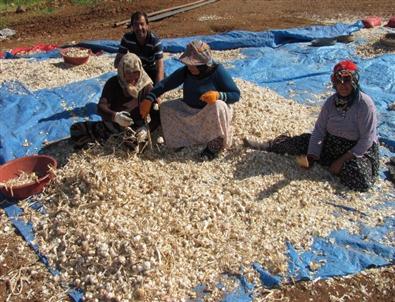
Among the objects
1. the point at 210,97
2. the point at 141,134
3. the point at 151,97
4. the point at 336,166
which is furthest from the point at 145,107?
the point at 336,166

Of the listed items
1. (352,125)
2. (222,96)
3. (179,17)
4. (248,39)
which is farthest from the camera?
(179,17)

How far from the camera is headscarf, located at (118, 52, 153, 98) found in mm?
4445

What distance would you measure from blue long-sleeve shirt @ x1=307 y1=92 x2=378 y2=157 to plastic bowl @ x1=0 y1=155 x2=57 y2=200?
2.32 m

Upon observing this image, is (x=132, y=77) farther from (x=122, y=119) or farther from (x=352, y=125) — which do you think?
(x=352, y=125)

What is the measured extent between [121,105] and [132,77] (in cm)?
32

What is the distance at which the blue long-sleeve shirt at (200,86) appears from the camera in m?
4.40

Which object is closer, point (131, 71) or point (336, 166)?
point (336, 166)

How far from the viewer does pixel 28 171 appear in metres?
4.37

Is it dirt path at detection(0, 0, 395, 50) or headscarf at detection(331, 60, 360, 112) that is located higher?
headscarf at detection(331, 60, 360, 112)

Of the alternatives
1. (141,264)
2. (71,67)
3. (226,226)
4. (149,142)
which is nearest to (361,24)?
(71,67)

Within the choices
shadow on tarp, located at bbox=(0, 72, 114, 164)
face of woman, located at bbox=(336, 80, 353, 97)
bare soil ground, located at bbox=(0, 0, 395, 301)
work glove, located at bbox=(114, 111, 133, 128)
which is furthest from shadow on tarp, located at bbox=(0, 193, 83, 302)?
bare soil ground, located at bbox=(0, 0, 395, 301)

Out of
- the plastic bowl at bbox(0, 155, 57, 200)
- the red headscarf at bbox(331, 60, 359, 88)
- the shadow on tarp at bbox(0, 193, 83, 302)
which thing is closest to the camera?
the shadow on tarp at bbox(0, 193, 83, 302)

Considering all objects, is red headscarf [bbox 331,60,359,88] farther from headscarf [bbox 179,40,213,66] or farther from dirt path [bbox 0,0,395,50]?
dirt path [bbox 0,0,395,50]

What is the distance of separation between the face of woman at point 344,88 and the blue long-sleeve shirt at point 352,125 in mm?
113
